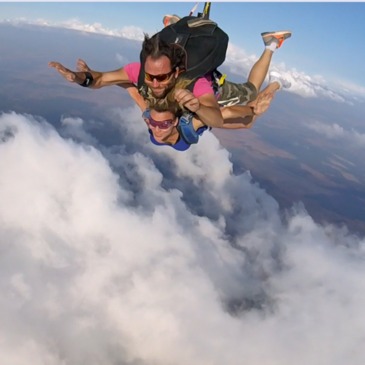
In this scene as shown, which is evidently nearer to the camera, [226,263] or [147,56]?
[147,56]

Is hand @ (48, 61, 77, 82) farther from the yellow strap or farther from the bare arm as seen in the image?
the yellow strap

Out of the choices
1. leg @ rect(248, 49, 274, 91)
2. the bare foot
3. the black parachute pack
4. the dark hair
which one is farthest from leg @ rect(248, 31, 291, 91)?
the dark hair

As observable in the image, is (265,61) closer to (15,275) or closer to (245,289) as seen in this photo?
(245,289)

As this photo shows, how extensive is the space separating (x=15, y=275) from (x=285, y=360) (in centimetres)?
16232

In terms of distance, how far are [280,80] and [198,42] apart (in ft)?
4.43

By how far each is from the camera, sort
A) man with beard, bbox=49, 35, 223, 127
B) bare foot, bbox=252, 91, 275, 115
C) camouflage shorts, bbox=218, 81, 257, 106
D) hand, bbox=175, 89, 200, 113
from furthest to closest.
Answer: camouflage shorts, bbox=218, 81, 257, 106 → bare foot, bbox=252, 91, 275, 115 → man with beard, bbox=49, 35, 223, 127 → hand, bbox=175, 89, 200, 113

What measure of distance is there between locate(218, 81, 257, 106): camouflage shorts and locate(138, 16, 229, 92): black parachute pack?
0.40 m

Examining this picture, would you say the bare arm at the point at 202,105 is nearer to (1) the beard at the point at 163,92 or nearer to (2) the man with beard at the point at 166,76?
(2) the man with beard at the point at 166,76

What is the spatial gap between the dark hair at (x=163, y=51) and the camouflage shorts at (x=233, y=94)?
1085 millimetres

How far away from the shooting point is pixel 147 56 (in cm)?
306

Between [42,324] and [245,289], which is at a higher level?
[245,289]

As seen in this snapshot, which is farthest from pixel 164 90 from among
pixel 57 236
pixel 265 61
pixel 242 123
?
pixel 57 236

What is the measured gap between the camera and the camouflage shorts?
4203 millimetres

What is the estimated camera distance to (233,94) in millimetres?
4230
